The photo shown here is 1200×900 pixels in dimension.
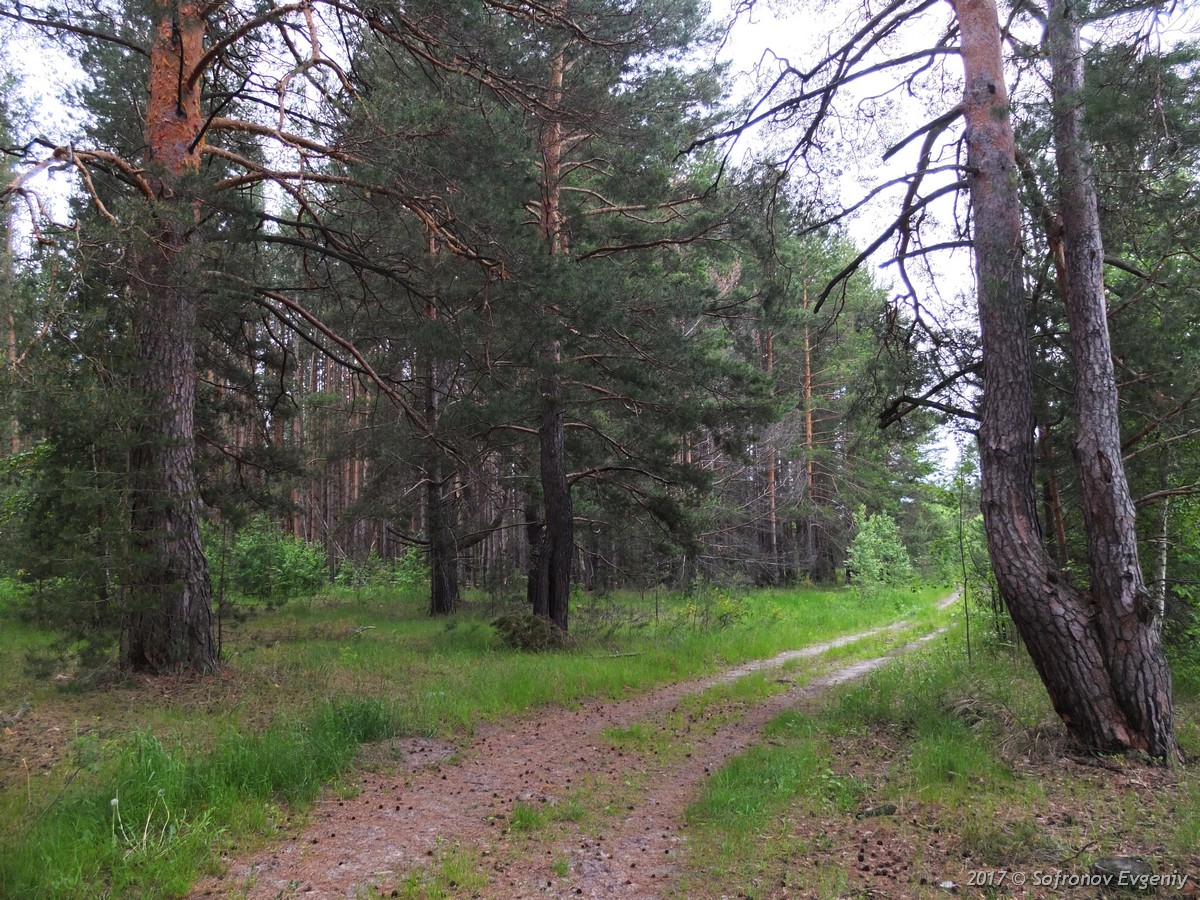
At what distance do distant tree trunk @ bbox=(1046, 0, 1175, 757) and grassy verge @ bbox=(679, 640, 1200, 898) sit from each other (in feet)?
1.97

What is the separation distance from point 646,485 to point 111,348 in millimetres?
10967

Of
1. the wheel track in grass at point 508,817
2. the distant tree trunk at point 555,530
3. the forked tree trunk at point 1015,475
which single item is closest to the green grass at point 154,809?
the wheel track in grass at point 508,817

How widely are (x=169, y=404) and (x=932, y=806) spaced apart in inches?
324

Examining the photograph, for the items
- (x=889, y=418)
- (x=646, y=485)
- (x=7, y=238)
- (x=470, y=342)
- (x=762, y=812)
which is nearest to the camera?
(x=762, y=812)

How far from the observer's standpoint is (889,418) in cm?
781

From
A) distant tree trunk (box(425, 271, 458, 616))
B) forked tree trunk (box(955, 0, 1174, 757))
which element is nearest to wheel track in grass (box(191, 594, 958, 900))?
forked tree trunk (box(955, 0, 1174, 757))

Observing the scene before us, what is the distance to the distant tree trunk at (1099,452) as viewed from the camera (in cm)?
545

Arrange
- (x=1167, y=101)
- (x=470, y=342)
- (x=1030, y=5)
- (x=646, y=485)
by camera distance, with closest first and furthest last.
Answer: (x=1167, y=101)
(x=1030, y=5)
(x=470, y=342)
(x=646, y=485)

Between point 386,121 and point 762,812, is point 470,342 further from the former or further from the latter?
point 762,812

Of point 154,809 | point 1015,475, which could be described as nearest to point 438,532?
point 154,809

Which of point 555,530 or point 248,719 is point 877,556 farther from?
point 248,719

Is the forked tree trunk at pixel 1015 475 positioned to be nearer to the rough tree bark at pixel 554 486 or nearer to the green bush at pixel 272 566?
the rough tree bark at pixel 554 486

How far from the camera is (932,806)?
15.1 ft

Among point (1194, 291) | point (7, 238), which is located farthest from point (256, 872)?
point (7, 238)
